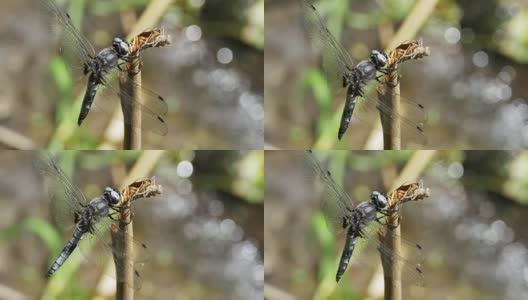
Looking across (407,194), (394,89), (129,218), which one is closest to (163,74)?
(129,218)

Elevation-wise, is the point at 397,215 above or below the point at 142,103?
below

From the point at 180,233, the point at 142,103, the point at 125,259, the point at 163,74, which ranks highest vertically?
the point at 163,74

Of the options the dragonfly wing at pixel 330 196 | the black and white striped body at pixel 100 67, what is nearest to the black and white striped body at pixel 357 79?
the dragonfly wing at pixel 330 196

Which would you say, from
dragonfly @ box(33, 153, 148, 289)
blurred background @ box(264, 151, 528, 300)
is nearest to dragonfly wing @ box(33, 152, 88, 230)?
dragonfly @ box(33, 153, 148, 289)

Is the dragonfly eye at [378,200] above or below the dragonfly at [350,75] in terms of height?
below

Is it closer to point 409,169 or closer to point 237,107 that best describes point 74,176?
point 237,107

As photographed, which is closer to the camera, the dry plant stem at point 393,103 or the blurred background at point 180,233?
the dry plant stem at point 393,103

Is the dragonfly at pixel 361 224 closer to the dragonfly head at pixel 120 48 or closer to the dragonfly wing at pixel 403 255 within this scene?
the dragonfly wing at pixel 403 255

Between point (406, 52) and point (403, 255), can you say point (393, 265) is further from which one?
point (406, 52)
